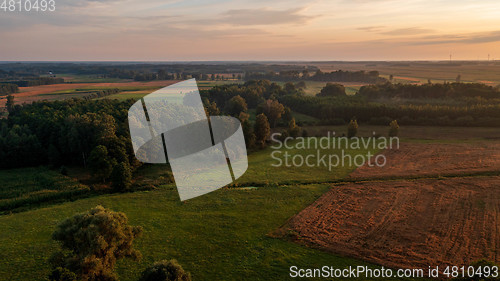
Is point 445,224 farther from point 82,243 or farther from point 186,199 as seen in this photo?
point 82,243

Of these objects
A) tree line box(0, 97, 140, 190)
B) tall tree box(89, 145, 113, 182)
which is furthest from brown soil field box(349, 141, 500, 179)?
tall tree box(89, 145, 113, 182)

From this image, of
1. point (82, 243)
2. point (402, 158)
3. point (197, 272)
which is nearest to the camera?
point (82, 243)

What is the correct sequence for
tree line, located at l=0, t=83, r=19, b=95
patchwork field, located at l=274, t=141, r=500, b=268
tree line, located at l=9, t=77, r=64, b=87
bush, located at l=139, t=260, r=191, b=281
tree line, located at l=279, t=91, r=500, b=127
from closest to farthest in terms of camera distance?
1. bush, located at l=139, t=260, r=191, b=281
2. patchwork field, located at l=274, t=141, r=500, b=268
3. tree line, located at l=279, t=91, r=500, b=127
4. tree line, located at l=0, t=83, r=19, b=95
5. tree line, located at l=9, t=77, r=64, b=87

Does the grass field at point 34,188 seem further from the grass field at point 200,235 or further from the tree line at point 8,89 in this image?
the tree line at point 8,89

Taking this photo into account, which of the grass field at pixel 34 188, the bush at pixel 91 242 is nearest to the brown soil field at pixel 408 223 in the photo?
the bush at pixel 91 242

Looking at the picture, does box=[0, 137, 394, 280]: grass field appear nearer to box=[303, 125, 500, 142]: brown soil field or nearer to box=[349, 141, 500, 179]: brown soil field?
box=[349, 141, 500, 179]: brown soil field

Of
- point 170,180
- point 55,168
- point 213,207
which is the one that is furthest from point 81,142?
point 213,207
